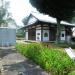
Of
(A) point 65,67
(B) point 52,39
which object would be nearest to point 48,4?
(B) point 52,39

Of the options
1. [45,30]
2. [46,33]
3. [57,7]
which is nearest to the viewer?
[57,7]

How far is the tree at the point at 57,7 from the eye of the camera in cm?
2893

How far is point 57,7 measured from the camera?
2986 cm

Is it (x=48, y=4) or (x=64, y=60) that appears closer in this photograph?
(x=64, y=60)

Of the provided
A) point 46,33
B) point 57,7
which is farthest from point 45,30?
point 57,7

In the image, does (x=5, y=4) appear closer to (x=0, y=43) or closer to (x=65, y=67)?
(x=0, y=43)

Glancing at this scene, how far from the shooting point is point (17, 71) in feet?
36.9

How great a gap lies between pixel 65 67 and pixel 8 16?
63.5 meters

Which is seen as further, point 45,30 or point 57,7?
point 45,30

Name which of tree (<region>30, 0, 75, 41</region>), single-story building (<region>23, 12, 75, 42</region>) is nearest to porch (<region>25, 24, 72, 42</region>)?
single-story building (<region>23, 12, 75, 42</region>)

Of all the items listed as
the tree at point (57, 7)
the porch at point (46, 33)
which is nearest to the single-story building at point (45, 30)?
the porch at point (46, 33)

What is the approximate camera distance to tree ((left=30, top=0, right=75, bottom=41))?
28928mm

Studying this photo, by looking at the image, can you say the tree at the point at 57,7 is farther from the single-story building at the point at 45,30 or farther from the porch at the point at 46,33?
the porch at the point at 46,33

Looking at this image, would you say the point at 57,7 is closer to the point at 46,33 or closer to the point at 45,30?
the point at 45,30
